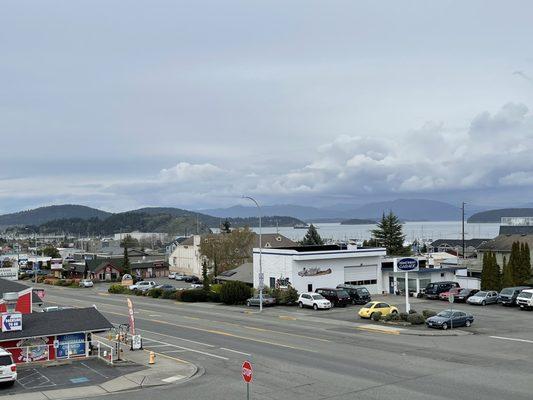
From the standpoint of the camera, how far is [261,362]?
28062 mm

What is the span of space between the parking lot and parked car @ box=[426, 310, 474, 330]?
20.9m

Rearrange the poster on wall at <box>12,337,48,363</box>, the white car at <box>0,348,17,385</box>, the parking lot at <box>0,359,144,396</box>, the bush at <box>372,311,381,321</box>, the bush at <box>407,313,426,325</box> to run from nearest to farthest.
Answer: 1. the white car at <box>0,348,17,385</box>
2. the parking lot at <box>0,359,144,396</box>
3. the poster on wall at <box>12,337,48,363</box>
4. the bush at <box>407,313,426,325</box>
5. the bush at <box>372,311,381,321</box>

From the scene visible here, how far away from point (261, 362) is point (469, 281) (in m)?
45.2

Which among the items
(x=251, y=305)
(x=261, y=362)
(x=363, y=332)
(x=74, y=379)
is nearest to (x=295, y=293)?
(x=251, y=305)

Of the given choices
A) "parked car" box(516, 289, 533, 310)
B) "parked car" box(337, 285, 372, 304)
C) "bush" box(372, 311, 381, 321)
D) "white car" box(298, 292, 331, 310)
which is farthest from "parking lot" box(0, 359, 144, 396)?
"parked car" box(516, 289, 533, 310)

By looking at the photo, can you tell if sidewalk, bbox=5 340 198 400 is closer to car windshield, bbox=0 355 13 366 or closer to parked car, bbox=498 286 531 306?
car windshield, bbox=0 355 13 366

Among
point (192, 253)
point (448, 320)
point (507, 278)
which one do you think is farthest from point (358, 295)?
point (192, 253)

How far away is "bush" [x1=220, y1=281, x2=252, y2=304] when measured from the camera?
59.8 meters

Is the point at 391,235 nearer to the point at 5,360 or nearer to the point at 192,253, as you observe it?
the point at 192,253

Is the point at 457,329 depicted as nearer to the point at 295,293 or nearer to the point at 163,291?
the point at 295,293

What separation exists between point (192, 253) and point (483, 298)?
67.8m

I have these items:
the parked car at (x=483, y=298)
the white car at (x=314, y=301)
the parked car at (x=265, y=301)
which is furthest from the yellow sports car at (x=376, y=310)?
the parked car at (x=265, y=301)

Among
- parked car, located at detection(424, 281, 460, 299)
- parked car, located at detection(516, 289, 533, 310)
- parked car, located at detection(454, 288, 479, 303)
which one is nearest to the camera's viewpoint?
parked car, located at detection(516, 289, 533, 310)

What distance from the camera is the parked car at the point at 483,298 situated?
5409 cm
